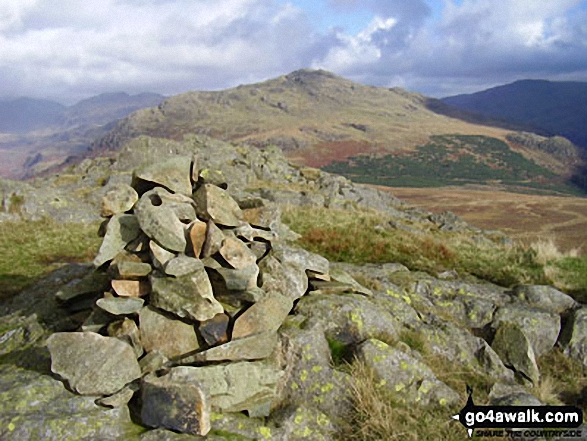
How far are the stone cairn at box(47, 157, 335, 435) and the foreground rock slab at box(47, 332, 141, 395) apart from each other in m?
0.02

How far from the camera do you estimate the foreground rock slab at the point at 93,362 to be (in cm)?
670

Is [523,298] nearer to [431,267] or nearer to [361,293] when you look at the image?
[431,267]

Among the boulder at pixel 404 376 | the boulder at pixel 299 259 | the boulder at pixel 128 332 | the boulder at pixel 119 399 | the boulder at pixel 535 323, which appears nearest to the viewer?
the boulder at pixel 119 399

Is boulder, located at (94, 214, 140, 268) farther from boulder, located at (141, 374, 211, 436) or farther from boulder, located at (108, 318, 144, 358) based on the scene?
boulder, located at (141, 374, 211, 436)

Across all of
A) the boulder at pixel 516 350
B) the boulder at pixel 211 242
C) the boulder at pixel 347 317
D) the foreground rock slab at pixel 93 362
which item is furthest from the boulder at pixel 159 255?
the boulder at pixel 516 350

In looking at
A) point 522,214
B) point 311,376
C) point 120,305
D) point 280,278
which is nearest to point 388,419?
point 311,376

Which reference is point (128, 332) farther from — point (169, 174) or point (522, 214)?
point (522, 214)

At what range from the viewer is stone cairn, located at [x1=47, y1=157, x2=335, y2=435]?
21.9 feet

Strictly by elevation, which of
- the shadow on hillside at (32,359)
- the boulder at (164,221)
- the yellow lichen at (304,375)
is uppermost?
the boulder at (164,221)

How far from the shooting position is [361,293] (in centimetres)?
1034

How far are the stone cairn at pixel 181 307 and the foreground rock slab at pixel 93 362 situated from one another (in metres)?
0.02

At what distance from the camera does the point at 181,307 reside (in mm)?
7496

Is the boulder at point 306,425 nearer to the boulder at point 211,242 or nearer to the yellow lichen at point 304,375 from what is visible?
the yellow lichen at point 304,375

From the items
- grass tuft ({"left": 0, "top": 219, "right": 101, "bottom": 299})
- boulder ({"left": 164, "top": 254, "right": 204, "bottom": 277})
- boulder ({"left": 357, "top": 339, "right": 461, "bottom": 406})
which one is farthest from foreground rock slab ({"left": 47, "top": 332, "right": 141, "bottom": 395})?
grass tuft ({"left": 0, "top": 219, "right": 101, "bottom": 299})
